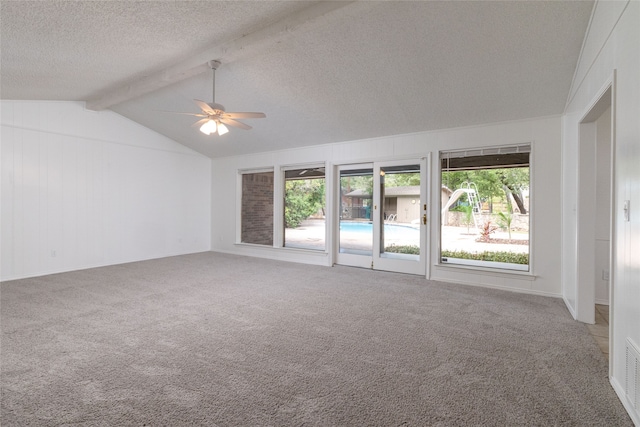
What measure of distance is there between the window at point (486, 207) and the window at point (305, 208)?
7.94 ft

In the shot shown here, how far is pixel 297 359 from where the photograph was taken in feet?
7.68

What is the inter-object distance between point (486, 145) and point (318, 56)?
281cm

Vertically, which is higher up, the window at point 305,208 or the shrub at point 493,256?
the window at point 305,208

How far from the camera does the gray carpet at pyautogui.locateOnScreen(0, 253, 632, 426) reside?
1.74m

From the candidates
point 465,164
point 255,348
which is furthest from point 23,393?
point 465,164

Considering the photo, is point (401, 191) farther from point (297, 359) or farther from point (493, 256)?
point (297, 359)

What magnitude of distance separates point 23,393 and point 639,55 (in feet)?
13.6

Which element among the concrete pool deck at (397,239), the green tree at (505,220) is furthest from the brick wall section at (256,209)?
the green tree at (505,220)

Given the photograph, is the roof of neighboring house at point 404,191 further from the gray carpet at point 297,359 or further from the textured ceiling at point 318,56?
the gray carpet at point 297,359

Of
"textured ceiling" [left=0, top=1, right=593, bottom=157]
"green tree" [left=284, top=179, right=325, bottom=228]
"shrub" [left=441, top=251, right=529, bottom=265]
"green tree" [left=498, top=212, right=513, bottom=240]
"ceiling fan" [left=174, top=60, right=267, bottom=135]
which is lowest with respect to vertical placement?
"shrub" [left=441, top=251, right=529, bottom=265]

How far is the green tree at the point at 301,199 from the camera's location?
6395mm

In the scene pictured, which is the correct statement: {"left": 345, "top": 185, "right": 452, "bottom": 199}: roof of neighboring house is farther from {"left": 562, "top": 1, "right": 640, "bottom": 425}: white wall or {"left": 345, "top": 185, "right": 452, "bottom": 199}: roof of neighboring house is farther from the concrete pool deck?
{"left": 562, "top": 1, "right": 640, "bottom": 425}: white wall

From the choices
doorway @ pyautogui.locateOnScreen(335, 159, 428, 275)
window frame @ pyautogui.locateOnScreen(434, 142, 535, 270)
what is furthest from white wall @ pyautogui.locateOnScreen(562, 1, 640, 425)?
doorway @ pyautogui.locateOnScreen(335, 159, 428, 275)

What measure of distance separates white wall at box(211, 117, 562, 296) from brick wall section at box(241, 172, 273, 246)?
1.58ft
